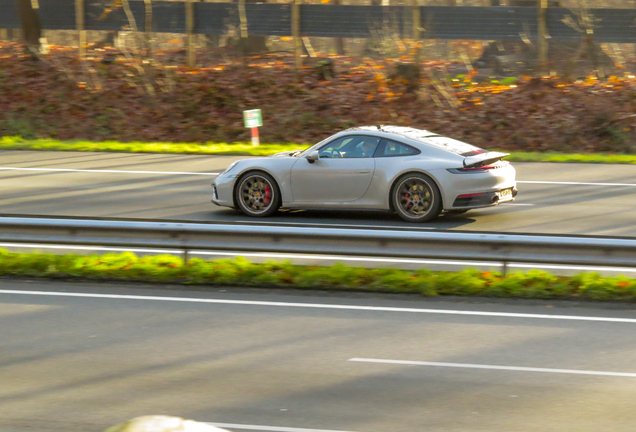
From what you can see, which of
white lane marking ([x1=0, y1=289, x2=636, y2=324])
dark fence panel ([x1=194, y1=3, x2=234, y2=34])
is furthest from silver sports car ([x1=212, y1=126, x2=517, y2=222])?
dark fence panel ([x1=194, y1=3, x2=234, y2=34])

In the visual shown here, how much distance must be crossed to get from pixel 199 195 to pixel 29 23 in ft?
55.3

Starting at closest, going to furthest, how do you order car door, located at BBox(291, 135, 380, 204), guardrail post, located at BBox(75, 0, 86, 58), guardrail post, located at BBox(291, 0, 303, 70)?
car door, located at BBox(291, 135, 380, 204)
guardrail post, located at BBox(291, 0, 303, 70)
guardrail post, located at BBox(75, 0, 86, 58)

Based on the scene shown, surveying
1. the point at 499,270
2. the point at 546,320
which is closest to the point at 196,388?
the point at 546,320

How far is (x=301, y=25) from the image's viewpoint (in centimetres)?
2677

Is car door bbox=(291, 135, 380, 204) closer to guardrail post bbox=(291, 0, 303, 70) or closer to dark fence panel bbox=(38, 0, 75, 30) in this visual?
guardrail post bbox=(291, 0, 303, 70)

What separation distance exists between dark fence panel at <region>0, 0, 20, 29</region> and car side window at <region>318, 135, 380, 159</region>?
20.3m

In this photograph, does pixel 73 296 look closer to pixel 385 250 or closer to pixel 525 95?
pixel 385 250

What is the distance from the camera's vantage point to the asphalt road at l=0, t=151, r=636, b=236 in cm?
1241

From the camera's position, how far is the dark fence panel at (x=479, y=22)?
25766 mm

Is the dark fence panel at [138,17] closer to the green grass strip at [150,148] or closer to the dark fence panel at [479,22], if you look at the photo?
the green grass strip at [150,148]

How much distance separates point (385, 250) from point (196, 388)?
353 centimetres

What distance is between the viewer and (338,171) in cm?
1228

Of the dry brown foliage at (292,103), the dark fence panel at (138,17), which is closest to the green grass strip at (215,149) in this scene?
the dry brown foliage at (292,103)

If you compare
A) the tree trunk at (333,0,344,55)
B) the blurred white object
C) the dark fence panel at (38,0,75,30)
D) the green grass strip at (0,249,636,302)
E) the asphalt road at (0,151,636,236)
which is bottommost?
the green grass strip at (0,249,636,302)
